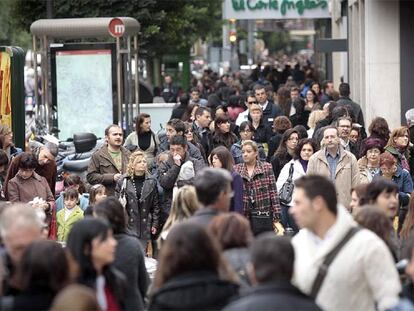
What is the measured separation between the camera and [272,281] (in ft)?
23.3

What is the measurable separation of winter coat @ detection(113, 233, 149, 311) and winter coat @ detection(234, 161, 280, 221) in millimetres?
5246

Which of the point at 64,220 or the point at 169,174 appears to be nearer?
the point at 64,220

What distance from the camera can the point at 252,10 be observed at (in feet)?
129

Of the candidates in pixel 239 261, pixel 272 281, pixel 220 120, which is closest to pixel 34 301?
pixel 272 281

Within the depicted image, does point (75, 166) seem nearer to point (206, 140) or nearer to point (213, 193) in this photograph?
point (206, 140)

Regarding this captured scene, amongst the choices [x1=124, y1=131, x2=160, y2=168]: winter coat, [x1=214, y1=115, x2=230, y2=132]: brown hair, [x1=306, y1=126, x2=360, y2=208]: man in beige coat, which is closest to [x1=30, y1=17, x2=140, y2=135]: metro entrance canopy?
[x1=214, y1=115, x2=230, y2=132]: brown hair

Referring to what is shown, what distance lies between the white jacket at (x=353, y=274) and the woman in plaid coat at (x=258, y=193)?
636 cm

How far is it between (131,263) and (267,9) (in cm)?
3058

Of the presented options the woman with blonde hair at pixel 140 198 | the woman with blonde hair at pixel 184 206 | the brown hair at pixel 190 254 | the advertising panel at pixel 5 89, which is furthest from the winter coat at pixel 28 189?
the brown hair at pixel 190 254

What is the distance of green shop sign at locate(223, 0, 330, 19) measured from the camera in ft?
128

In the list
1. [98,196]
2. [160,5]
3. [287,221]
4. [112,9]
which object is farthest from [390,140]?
[160,5]

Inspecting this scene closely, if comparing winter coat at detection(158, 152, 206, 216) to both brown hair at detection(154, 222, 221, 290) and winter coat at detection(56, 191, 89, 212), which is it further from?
brown hair at detection(154, 222, 221, 290)

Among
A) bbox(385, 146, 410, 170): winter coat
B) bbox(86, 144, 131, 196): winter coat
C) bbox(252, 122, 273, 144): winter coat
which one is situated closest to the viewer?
bbox(385, 146, 410, 170): winter coat

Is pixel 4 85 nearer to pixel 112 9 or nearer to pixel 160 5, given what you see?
pixel 112 9
